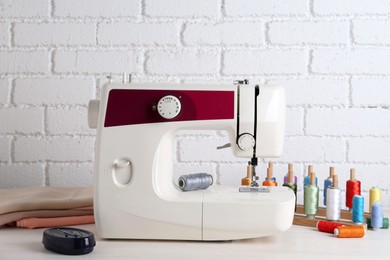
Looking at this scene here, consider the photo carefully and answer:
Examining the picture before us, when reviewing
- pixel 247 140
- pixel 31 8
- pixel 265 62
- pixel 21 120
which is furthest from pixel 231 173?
pixel 31 8

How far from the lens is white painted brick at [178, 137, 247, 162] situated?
6.65 ft

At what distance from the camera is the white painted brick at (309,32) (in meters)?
2.01

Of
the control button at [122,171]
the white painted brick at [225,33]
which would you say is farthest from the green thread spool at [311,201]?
the white painted brick at [225,33]

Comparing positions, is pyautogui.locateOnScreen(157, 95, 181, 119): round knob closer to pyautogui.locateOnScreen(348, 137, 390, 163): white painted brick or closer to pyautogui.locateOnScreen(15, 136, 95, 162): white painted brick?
pyautogui.locateOnScreen(15, 136, 95, 162): white painted brick

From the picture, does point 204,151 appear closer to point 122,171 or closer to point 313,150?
point 313,150

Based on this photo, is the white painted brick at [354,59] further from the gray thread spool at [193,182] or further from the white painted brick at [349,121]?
Answer: the gray thread spool at [193,182]

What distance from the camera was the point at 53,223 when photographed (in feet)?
5.08

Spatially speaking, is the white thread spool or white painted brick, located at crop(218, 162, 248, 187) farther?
white painted brick, located at crop(218, 162, 248, 187)

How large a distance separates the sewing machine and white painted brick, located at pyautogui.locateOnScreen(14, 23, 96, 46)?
643 mm

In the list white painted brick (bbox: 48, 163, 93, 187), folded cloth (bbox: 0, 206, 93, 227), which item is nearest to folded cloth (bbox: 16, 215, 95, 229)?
folded cloth (bbox: 0, 206, 93, 227)

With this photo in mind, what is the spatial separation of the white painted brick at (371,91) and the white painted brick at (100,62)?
2.35 ft

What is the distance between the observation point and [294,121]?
201 cm

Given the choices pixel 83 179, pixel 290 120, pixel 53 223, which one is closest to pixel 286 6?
pixel 290 120

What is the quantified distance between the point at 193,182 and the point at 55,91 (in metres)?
0.74
